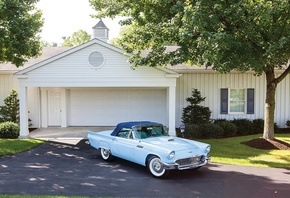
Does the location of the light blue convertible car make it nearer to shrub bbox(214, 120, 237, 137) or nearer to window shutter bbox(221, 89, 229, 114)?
shrub bbox(214, 120, 237, 137)

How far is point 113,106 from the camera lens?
56.7 ft

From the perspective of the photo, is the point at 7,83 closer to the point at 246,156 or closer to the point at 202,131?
the point at 202,131

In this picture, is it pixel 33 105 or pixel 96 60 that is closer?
pixel 96 60

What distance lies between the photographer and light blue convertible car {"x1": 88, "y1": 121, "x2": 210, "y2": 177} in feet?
23.7

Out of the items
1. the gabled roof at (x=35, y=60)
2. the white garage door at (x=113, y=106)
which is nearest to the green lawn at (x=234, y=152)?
the white garage door at (x=113, y=106)

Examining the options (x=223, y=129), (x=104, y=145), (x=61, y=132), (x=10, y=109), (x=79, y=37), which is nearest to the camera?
(x=104, y=145)

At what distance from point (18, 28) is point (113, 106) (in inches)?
304

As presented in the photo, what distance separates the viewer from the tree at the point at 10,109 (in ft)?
50.1

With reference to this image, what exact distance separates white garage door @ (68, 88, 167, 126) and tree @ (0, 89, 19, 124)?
3157mm

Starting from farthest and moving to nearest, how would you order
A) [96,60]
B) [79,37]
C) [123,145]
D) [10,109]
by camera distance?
[79,37], [10,109], [96,60], [123,145]

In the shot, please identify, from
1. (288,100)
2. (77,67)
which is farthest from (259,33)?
(288,100)

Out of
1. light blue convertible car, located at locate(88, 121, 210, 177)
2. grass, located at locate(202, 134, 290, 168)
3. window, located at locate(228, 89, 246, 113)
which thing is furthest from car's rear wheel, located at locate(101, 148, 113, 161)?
window, located at locate(228, 89, 246, 113)

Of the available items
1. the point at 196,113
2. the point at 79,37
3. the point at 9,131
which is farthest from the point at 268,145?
the point at 79,37

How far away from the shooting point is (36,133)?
14719 mm
